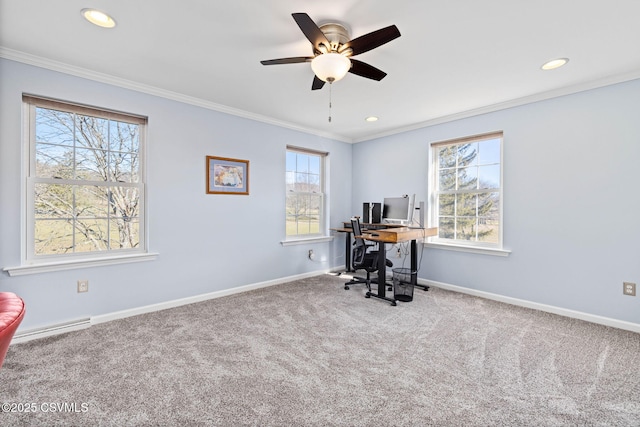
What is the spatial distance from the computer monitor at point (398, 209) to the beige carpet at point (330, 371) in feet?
4.69

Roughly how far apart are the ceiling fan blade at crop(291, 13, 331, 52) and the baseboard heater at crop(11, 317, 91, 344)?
123 inches

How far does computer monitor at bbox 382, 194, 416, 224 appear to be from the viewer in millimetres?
3957

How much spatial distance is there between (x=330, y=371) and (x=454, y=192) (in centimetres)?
300

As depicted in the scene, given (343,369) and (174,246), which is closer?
(343,369)

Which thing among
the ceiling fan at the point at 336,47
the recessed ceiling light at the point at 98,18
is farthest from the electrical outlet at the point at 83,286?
the ceiling fan at the point at 336,47

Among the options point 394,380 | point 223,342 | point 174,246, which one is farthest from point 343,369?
point 174,246

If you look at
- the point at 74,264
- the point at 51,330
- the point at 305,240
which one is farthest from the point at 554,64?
the point at 51,330

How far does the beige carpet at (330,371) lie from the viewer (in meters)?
1.57

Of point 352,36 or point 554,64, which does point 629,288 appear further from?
point 352,36

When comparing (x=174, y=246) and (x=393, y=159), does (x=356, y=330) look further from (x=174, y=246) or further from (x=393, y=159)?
(x=393, y=159)

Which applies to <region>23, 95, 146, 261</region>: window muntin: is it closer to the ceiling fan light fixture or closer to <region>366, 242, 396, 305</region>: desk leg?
the ceiling fan light fixture

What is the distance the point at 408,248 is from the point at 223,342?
301 cm

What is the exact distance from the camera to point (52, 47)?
7.40 ft

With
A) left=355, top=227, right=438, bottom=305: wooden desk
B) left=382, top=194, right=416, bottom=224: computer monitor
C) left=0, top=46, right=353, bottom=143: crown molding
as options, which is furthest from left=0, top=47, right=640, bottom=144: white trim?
left=355, top=227, right=438, bottom=305: wooden desk
